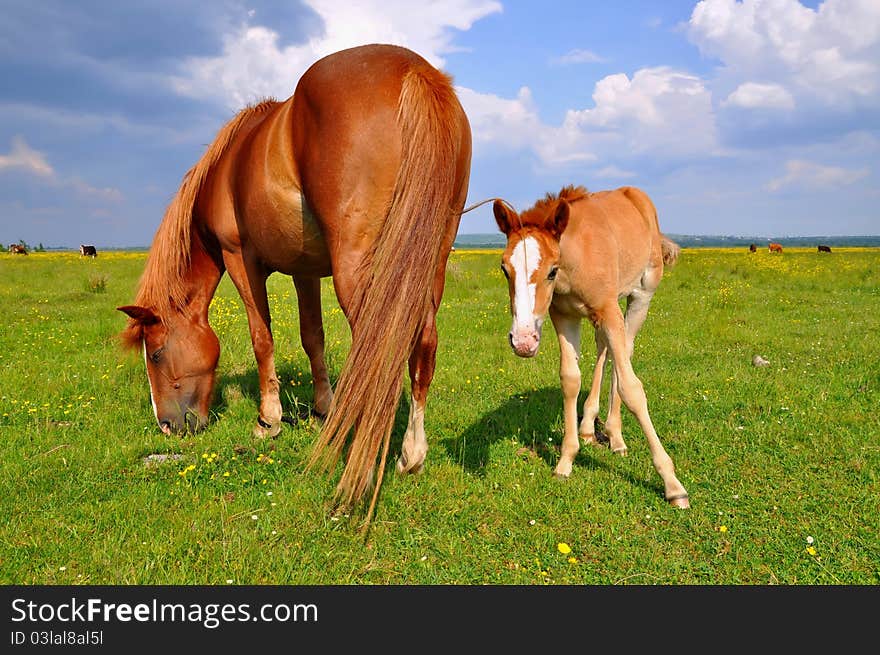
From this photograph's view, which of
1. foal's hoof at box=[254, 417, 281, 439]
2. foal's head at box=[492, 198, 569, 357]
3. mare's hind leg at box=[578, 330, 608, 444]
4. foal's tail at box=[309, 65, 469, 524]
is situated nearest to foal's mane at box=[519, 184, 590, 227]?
foal's head at box=[492, 198, 569, 357]

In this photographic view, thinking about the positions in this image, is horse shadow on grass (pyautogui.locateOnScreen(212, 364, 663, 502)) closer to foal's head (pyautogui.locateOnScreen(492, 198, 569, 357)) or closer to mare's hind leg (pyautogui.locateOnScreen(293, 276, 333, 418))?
mare's hind leg (pyautogui.locateOnScreen(293, 276, 333, 418))

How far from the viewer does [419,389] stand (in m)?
3.86

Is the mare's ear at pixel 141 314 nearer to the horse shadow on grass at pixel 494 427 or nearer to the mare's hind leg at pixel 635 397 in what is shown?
the horse shadow on grass at pixel 494 427

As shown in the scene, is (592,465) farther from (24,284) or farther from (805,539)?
(24,284)

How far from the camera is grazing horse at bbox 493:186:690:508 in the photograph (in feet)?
11.4

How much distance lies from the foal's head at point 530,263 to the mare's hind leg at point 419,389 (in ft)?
1.91

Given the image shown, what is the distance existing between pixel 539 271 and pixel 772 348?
6574mm

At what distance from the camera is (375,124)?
3.21m

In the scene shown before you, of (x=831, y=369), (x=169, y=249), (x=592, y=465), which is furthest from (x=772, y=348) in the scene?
(x=169, y=249)

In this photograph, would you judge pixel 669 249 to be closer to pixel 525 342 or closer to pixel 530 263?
pixel 530 263

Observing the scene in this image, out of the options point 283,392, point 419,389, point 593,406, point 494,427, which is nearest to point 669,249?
point 593,406

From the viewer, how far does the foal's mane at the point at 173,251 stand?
494 cm

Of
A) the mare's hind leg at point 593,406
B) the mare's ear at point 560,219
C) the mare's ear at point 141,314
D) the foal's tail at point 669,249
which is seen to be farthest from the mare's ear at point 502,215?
the mare's ear at point 141,314

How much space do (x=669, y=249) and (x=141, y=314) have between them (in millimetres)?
5267
